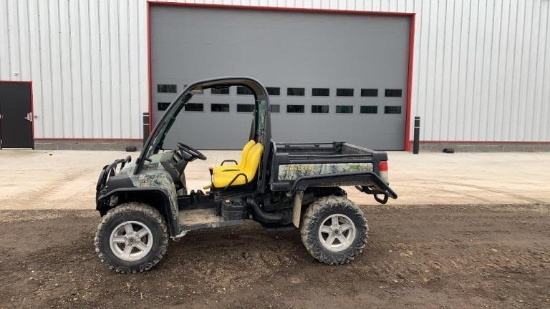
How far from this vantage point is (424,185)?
29.1 feet

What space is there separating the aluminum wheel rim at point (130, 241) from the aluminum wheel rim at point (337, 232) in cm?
170

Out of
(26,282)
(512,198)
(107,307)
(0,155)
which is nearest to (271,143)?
(107,307)

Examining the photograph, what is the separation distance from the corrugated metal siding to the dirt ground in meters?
7.98

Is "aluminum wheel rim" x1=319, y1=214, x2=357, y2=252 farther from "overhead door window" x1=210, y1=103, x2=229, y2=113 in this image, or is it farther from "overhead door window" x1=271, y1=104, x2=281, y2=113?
"overhead door window" x1=271, y1=104, x2=281, y2=113

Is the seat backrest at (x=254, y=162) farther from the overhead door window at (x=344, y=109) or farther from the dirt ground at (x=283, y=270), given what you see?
the overhead door window at (x=344, y=109)

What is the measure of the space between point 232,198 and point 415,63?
11506 mm

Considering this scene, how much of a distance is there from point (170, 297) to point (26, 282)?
53.7 inches

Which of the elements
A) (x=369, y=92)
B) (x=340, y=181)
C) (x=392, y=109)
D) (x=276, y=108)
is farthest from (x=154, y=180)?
(x=392, y=109)

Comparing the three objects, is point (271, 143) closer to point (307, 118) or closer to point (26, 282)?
point (26, 282)

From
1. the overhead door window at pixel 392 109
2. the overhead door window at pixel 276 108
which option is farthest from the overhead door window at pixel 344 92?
the overhead door window at pixel 276 108

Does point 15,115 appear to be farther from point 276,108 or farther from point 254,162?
point 254,162

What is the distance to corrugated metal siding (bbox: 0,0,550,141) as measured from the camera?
42.6ft

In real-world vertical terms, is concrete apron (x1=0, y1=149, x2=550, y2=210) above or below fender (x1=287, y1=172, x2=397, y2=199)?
below

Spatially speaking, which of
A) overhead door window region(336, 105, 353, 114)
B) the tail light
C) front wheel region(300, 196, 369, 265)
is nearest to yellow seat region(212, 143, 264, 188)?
front wheel region(300, 196, 369, 265)
